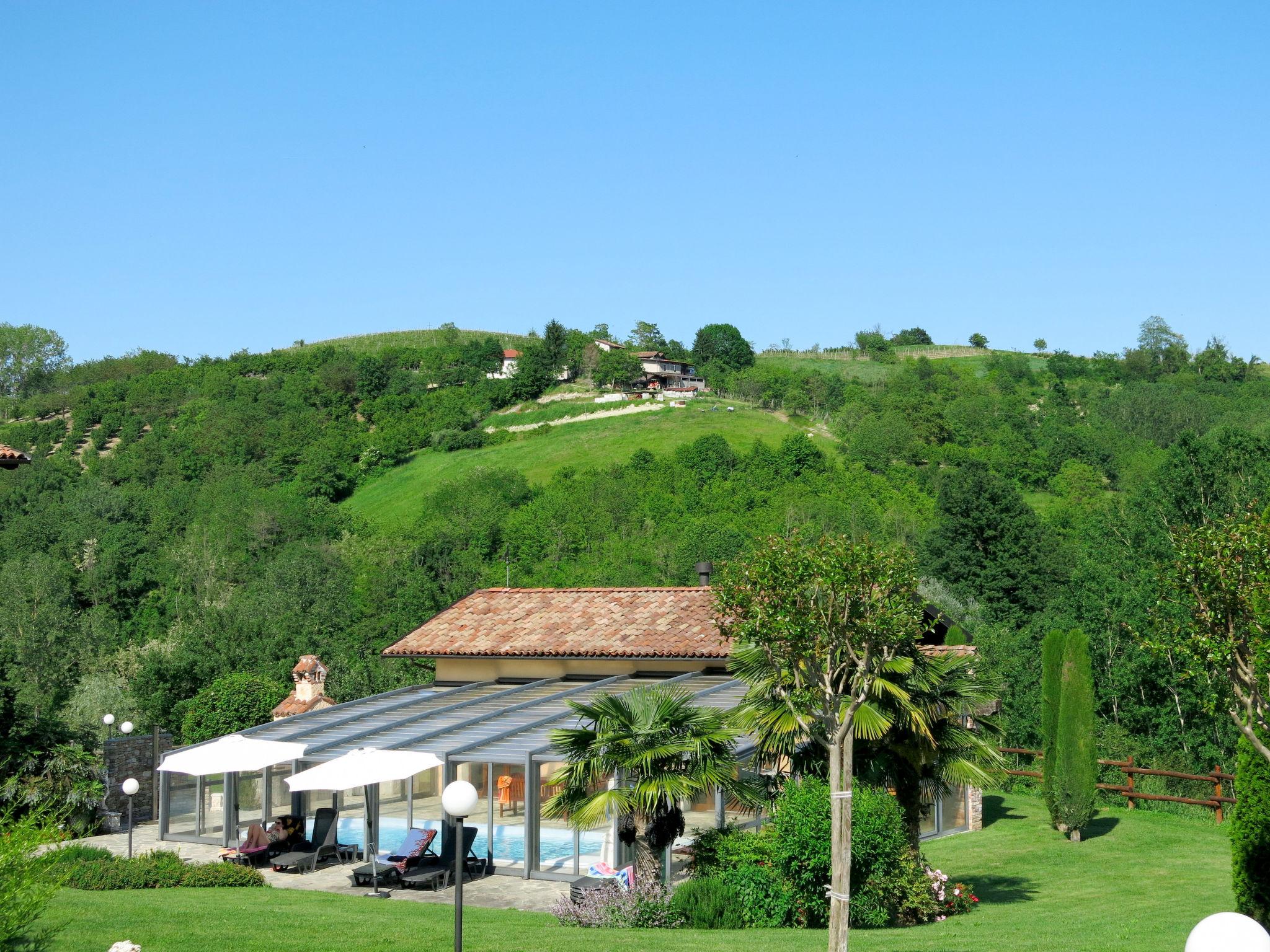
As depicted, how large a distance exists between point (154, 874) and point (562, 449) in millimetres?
77775

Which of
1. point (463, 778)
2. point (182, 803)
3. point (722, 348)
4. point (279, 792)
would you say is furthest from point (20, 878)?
point (722, 348)

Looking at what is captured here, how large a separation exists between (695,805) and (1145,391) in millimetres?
93789

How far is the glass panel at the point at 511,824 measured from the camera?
17812 millimetres

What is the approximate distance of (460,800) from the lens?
1002cm

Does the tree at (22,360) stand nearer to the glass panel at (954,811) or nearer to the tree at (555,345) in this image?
the tree at (555,345)

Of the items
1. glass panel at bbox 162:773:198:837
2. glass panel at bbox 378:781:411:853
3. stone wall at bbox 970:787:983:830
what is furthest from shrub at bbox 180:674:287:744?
stone wall at bbox 970:787:983:830

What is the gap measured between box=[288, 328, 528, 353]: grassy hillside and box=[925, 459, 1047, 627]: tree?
101 meters

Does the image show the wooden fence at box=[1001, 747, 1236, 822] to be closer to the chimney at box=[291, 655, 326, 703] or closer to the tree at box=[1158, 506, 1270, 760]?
the tree at box=[1158, 506, 1270, 760]

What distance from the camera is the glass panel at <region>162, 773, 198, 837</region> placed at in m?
21.0

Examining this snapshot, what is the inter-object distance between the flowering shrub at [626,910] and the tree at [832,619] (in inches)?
144

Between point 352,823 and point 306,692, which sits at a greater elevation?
point 306,692

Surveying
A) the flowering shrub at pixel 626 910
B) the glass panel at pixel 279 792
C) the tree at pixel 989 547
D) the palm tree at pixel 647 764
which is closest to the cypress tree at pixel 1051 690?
the palm tree at pixel 647 764

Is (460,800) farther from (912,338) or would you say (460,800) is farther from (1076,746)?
(912,338)

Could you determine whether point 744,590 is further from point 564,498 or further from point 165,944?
point 564,498
